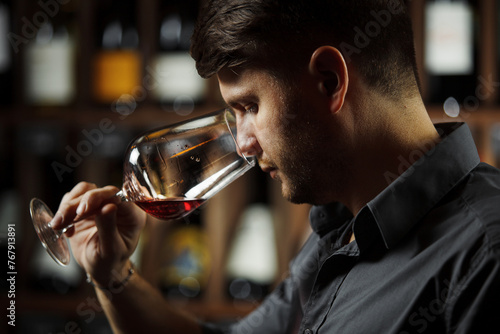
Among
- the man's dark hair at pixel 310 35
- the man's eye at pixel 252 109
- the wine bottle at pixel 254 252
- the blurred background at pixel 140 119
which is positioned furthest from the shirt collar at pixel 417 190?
the wine bottle at pixel 254 252

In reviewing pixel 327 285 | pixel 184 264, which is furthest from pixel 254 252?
pixel 327 285

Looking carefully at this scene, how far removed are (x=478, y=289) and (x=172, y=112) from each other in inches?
44.3

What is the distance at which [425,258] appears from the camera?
24.6 inches

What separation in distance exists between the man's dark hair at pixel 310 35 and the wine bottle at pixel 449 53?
865mm

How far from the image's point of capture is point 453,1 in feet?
5.16

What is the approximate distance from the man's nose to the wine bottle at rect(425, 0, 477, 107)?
0.95m

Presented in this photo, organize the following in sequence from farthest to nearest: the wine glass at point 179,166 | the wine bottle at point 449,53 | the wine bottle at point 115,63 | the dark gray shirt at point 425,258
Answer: the wine bottle at point 115,63 → the wine bottle at point 449,53 → the wine glass at point 179,166 → the dark gray shirt at point 425,258

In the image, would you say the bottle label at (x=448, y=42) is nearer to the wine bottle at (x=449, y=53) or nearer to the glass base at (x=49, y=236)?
the wine bottle at (x=449, y=53)

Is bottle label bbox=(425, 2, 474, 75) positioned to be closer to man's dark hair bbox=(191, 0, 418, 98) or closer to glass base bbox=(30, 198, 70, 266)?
man's dark hair bbox=(191, 0, 418, 98)

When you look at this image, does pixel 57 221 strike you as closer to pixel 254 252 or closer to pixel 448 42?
pixel 254 252

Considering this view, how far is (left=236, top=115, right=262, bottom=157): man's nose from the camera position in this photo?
77 cm

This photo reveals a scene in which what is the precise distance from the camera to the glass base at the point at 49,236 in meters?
0.81

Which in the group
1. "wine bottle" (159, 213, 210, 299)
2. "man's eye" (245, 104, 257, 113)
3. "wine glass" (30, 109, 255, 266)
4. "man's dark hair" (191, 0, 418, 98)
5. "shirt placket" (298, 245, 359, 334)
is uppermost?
"man's dark hair" (191, 0, 418, 98)

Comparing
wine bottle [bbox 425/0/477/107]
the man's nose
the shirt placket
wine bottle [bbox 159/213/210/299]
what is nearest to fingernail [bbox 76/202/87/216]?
the man's nose
